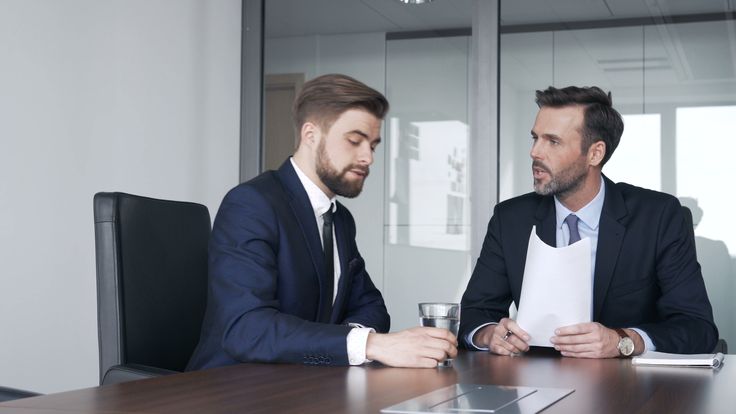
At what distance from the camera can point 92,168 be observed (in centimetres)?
383

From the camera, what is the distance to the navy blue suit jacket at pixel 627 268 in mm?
2658

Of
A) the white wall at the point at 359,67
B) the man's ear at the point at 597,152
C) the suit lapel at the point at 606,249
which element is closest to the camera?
the suit lapel at the point at 606,249

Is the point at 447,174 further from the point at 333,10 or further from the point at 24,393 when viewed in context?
the point at 24,393

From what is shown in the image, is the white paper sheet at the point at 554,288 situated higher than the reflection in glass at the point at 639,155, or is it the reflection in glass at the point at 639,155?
the reflection in glass at the point at 639,155

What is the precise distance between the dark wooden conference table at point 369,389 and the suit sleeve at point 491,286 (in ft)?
2.71

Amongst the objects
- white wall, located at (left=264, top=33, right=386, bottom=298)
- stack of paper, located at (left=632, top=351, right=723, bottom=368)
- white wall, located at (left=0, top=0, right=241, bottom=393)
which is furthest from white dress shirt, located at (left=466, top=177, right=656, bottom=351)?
white wall, located at (left=0, top=0, right=241, bottom=393)

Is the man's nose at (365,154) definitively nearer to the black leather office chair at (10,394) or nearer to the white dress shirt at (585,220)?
the white dress shirt at (585,220)

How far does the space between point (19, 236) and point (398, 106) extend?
2.02 m

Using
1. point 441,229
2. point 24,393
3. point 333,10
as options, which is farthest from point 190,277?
point 333,10

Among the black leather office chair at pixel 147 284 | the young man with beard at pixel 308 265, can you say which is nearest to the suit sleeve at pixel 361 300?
the young man with beard at pixel 308 265

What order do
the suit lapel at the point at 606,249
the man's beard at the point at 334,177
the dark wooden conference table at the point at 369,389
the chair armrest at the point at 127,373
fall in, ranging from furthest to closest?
the suit lapel at the point at 606,249 → the man's beard at the point at 334,177 → the chair armrest at the point at 127,373 → the dark wooden conference table at the point at 369,389

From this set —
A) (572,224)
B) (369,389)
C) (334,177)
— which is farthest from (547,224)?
(369,389)

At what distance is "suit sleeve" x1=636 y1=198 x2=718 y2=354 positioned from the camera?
2.48 meters

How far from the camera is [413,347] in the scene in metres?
1.84
